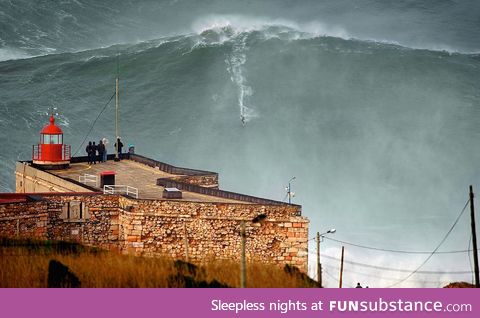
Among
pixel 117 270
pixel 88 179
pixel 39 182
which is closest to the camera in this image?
pixel 117 270

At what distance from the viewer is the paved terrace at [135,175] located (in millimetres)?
43094

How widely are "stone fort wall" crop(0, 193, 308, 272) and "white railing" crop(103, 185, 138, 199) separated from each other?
1.81 meters

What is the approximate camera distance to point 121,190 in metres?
44.1

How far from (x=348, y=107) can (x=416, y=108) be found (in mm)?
5517

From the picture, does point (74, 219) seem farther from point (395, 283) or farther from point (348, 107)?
Answer: point (348, 107)

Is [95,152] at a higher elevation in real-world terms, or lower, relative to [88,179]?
higher

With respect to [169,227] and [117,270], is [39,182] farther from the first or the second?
[117,270]

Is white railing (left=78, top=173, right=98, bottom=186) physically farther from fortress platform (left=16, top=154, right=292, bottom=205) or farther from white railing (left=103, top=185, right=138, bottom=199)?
white railing (left=103, top=185, right=138, bottom=199)

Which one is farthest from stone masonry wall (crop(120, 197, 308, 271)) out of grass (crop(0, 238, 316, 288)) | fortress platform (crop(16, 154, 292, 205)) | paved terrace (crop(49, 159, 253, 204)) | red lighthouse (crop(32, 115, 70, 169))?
red lighthouse (crop(32, 115, 70, 169))

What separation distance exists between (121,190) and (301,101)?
176 feet

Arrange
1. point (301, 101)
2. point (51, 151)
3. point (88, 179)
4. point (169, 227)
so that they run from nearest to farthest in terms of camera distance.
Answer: point (169, 227), point (88, 179), point (51, 151), point (301, 101)

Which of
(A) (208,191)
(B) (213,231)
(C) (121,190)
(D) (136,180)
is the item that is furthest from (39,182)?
(B) (213,231)

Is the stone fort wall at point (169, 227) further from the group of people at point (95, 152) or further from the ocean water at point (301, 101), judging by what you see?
the ocean water at point (301, 101)

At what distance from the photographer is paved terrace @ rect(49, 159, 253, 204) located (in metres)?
43.1
